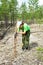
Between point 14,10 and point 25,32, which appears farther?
point 14,10

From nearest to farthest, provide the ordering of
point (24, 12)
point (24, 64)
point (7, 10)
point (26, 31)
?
1. point (24, 64)
2. point (26, 31)
3. point (7, 10)
4. point (24, 12)

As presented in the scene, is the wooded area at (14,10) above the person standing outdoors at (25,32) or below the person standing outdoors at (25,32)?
below

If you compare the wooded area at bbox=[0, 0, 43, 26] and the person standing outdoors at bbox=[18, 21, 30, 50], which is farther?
Answer: the wooded area at bbox=[0, 0, 43, 26]

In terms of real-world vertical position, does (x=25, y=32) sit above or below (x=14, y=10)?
above

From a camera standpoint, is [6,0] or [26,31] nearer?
[26,31]

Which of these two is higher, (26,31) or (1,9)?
(26,31)

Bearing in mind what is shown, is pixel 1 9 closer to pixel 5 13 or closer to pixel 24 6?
pixel 5 13

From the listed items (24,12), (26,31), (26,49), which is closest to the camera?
(26,31)

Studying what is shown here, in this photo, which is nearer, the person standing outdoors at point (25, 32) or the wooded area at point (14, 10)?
the person standing outdoors at point (25, 32)

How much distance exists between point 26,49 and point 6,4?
3501 centimetres

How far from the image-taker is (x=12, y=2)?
48094mm

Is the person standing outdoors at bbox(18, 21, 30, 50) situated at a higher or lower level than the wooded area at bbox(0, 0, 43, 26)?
higher

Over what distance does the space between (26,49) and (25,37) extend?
0.74m

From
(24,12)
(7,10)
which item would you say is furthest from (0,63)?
(24,12)
